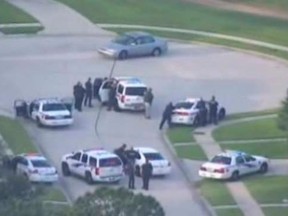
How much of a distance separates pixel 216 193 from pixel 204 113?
35.9ft

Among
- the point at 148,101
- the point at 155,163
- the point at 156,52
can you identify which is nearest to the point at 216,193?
the point at 155,163

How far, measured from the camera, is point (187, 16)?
88188mm

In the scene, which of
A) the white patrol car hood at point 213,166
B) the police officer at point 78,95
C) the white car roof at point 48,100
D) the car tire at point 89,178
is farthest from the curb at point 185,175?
the police officer at point 78,95

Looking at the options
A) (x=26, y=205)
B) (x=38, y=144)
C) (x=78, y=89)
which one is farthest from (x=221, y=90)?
(x=26, y=205)

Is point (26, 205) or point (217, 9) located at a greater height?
point (26, 205)

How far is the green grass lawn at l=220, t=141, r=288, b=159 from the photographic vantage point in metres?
60.6

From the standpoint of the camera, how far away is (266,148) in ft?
202

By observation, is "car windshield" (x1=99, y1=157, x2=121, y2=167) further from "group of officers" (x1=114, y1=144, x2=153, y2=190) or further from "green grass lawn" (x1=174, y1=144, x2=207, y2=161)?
"green grass lawn" (x1=174, y1=144, x2=207, y2=161)

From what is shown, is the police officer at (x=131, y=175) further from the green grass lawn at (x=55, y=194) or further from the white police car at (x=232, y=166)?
the white police car at (x=232, y=166)

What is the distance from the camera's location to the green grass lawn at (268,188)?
5378 centimetres

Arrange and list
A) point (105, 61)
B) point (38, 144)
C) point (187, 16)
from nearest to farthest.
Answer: point (38, 144) < point (105, 61) < point (187, 16)

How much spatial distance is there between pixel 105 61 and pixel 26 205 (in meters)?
44.7

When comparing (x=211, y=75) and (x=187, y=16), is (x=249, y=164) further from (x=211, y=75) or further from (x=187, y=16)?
(x=187, y=16)

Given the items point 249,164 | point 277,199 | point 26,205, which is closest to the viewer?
point 26,205
